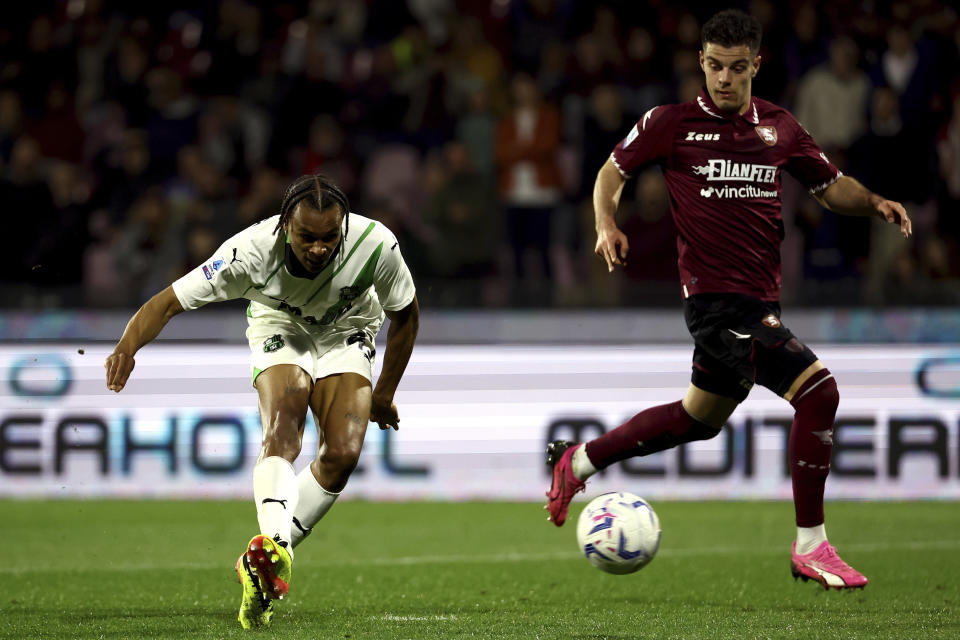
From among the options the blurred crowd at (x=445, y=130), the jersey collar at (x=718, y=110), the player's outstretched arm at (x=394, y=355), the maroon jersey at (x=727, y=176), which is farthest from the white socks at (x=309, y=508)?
the blurred crowd at (x=445, y=130)

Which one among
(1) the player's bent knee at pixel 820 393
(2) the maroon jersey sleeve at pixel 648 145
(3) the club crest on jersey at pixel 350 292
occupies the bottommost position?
(1) the player's bent knee at pixel 820 393

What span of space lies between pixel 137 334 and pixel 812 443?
2909 millimetres

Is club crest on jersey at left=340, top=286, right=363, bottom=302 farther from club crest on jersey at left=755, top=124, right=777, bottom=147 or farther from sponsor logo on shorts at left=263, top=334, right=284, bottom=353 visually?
club crest on jersey at left=755, top=124, right=777, bottom=147

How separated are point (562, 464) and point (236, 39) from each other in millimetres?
8305

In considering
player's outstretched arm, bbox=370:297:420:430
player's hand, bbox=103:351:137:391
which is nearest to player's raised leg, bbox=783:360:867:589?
player's outstretched arm, bbox=370:297:420:430

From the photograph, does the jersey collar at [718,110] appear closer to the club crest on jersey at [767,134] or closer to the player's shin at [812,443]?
the club crest on jersey at [767,134]

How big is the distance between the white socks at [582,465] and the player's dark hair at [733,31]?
211 centimetres

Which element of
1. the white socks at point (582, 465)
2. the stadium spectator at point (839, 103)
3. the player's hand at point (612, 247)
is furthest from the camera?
the stadium spectator at point (839, 103)

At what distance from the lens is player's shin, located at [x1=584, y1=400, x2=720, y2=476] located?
676cm

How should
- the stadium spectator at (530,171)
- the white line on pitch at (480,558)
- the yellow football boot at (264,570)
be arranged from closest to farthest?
the yellow football boot at (264,570), the white line on pitch at (480,558), the stadium spectator at (530,171)

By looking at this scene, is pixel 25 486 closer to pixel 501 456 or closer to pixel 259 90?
pixel 501 456

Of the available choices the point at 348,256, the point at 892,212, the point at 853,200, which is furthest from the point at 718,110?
the point at 348,256

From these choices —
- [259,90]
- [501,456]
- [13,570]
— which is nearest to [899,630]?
[13,570]

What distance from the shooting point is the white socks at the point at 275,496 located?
5.59 meters
